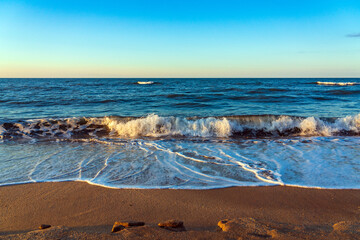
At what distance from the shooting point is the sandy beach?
232cm

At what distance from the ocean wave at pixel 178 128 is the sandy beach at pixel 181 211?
470cm

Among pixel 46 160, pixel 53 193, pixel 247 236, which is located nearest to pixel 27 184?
pixel 53 193

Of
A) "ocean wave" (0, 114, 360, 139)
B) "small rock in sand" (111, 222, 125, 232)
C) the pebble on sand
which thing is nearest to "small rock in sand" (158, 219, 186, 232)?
the pebble on sand

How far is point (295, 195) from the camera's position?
336 centimetres

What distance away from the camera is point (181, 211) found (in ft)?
9.55

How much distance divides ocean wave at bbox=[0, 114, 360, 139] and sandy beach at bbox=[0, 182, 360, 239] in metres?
4.70

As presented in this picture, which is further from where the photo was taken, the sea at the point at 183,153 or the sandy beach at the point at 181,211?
the sea at the point at 183,153

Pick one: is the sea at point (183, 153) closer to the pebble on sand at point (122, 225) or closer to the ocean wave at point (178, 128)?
the ocean wave at point (178, 128)

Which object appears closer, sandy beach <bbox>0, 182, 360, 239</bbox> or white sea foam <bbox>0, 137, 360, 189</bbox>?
sandy beach <bbox>0, 182, 360, 239</bbox>

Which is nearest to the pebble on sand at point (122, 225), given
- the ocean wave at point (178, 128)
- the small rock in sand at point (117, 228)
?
the small rock in sand at point (117, 228)

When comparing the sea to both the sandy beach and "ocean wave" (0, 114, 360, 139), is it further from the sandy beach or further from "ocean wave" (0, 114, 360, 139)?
the sandy beach

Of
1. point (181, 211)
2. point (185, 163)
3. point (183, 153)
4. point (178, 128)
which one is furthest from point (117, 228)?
point (178, 128)

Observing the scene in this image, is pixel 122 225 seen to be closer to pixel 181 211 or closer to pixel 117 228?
pixel 117 228

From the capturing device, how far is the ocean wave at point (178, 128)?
8320mm
